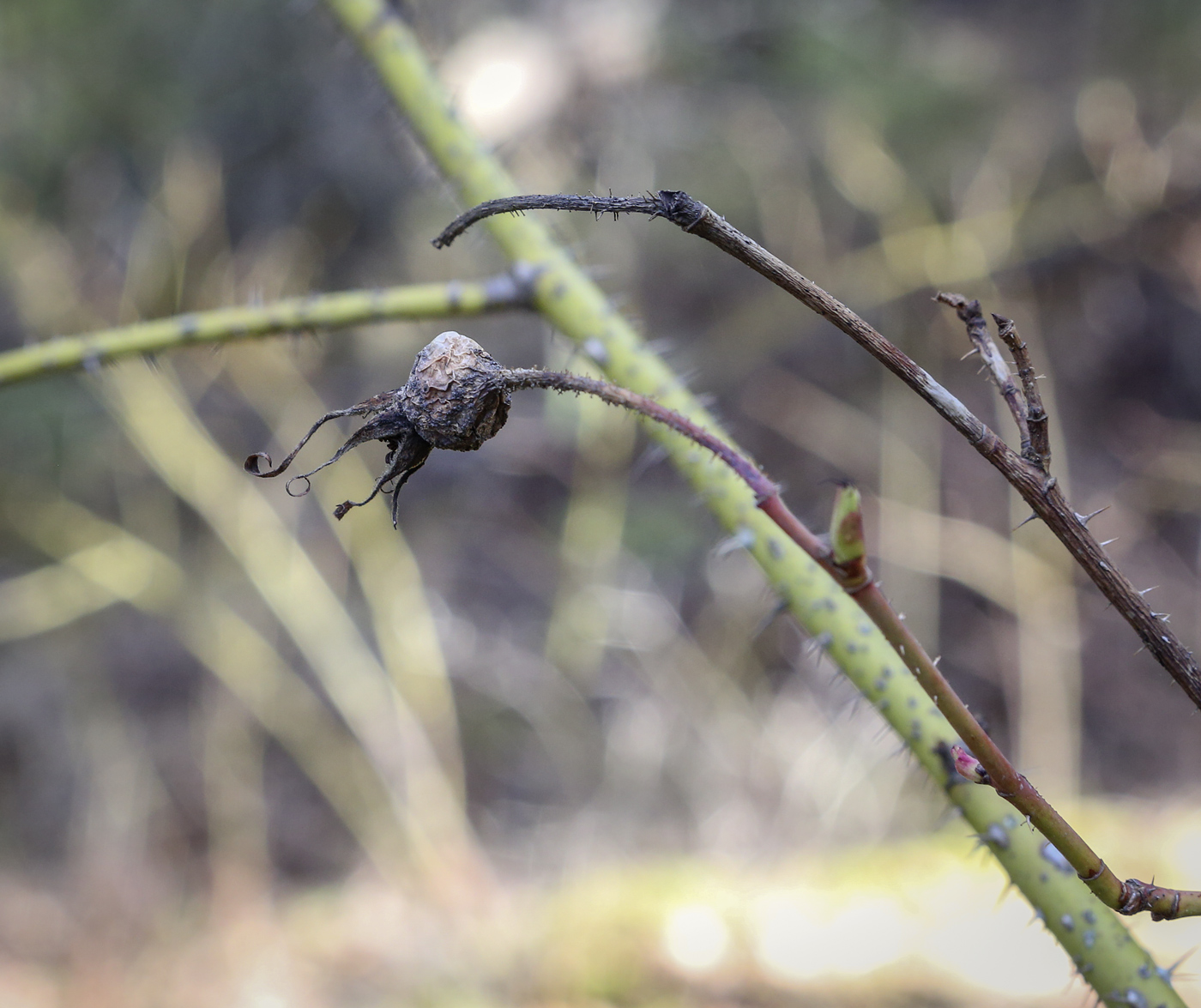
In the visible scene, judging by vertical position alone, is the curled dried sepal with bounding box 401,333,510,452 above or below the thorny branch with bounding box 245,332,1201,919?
above

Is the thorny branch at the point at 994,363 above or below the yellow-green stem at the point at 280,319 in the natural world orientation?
below

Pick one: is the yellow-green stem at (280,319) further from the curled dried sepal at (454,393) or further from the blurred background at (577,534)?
the blurred background at (577,534)

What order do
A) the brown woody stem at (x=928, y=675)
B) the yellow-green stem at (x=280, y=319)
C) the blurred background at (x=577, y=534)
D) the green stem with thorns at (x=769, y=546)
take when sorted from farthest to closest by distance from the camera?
the blurred background at (x=577, y=534), the yellow-green stem at (x=280, y=319), the green stem with thorns at (x=769, y=546), the brown woody stem at (x=928, y=675)

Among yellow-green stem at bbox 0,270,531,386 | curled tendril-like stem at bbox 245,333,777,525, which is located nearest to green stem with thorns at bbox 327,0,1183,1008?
yellow-green stem at bbox 0,270,531,386

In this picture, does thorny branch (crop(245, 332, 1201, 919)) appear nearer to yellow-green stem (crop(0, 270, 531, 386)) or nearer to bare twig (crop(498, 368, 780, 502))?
bare twig (crop(498, 368, 780, 502))

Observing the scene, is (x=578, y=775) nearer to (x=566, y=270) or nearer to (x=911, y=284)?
(x=911, y=284)

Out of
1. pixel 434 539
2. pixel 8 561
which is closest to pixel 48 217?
pixel 8 561

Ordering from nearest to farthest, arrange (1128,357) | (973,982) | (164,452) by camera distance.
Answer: (973,982)
(164,452)
(1128,357)

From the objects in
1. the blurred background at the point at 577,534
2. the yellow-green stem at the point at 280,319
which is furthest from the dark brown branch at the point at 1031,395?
the blurred background at the point at 577,534
